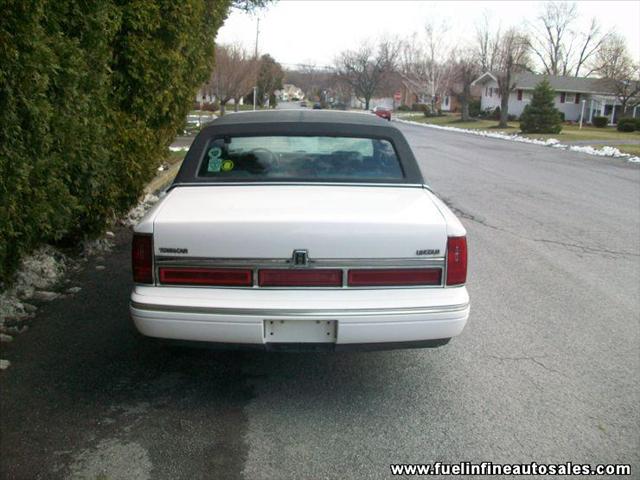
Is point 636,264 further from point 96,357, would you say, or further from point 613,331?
point 96,357

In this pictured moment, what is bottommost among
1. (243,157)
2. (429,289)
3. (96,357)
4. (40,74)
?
(96,357)

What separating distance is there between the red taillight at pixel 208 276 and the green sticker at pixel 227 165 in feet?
3.79

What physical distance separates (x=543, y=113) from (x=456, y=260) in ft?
131

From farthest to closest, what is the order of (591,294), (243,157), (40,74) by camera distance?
(591,294)
(243,157)
(40,74)

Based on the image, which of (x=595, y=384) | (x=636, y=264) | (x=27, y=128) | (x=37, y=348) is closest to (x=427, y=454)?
(x=595, y=384)

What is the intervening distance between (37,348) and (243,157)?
1.96 meters

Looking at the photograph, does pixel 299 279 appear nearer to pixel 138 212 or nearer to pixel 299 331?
pixel 299 331

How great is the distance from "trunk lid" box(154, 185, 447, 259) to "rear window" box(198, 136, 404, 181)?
72cm

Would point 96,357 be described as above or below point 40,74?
below

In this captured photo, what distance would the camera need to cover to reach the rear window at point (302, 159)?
14.2ft

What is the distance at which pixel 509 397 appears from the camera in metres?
3.80

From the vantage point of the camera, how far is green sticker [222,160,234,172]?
173 inches

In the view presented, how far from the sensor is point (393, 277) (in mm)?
3443

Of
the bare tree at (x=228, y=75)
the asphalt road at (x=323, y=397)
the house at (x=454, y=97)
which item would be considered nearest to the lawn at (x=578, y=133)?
the house at (x=454, y=97)
